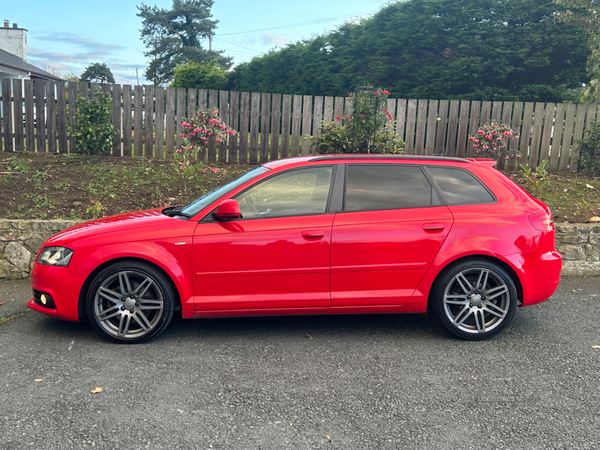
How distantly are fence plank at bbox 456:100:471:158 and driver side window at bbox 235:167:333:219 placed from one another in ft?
24.5

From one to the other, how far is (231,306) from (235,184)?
3.61 feet

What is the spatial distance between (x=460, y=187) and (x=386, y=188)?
2.19 feet

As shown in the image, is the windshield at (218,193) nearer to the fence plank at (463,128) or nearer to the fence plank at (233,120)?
the fence plank at (233,120)

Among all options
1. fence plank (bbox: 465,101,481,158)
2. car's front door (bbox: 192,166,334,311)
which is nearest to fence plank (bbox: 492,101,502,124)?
fence plank (bbox: 465,101,481,158)

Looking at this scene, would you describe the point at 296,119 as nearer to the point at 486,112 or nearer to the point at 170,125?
the point at 170,125

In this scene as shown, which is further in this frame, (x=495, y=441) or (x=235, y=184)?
(x=235, y=184)

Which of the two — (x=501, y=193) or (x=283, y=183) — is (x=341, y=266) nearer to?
(x=283, y=183)

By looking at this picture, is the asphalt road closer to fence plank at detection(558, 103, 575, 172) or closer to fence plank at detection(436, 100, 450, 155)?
fence plank at detection(436, 100, 450, 155)

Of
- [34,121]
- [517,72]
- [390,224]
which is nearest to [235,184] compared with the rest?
[390,224]

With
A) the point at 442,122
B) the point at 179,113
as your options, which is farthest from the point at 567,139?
the point at 179,113

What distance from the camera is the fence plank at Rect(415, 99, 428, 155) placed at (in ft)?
36.4

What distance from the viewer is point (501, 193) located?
4.61 m

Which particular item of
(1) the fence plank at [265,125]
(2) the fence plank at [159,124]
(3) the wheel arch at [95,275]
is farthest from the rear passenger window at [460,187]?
(2) the fence plank at [159,124]

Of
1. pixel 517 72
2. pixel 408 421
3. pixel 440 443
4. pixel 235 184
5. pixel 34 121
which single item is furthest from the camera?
pixel 517 72
